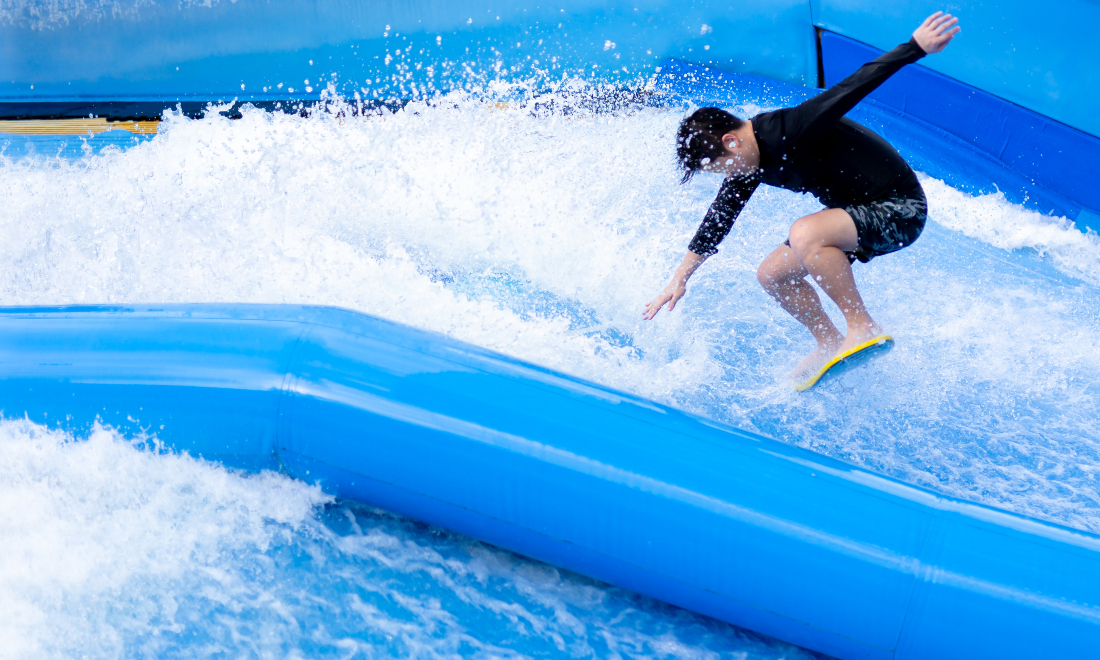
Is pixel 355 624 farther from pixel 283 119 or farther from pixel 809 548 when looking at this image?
pixel 283 119

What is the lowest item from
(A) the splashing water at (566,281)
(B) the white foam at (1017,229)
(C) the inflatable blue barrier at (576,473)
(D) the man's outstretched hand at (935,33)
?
(C) the inflatable blue barrier at (576,473)

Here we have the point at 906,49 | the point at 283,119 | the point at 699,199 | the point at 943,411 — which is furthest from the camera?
the point at 283,119

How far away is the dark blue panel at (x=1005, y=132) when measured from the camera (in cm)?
265

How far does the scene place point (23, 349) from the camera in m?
1.41

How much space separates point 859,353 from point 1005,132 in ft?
5.88

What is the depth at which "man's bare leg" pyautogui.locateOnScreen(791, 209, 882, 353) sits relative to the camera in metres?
1.63

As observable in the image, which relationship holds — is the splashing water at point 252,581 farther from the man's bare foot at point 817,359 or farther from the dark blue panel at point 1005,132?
the dark blue panel at point 1005,132

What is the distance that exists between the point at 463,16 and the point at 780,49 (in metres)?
1.47

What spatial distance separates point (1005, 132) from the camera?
2861mm

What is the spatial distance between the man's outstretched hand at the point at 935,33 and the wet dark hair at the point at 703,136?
1.22 ft

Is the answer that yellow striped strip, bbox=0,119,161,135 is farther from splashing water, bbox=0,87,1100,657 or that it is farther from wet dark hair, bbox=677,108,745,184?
wet dark hair, bbox=677,108,745,184

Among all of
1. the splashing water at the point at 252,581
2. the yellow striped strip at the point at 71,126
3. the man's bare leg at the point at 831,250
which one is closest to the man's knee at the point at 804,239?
the man's bare leg at the point at 831,250

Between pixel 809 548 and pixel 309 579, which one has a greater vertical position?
pixel 809 548

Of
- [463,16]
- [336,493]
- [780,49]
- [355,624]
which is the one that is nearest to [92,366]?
[336,493]
